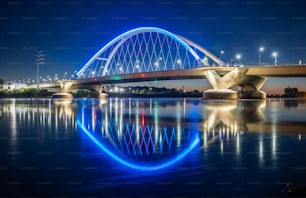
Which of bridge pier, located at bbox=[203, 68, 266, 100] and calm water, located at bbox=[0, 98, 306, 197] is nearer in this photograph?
calm water, located at bbox=[0, 98, 306, 197]

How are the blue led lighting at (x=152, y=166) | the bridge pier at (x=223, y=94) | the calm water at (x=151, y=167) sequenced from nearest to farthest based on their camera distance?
the calm water at (x=151, y=167) < the blue led lighting at (x=152, y=166) < the bridge pier at (x=223, y=94)

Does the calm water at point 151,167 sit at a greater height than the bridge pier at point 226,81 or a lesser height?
lesser

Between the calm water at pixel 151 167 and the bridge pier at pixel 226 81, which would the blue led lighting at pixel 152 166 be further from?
the bridge pier at pixel 226 81

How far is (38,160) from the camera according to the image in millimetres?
8781

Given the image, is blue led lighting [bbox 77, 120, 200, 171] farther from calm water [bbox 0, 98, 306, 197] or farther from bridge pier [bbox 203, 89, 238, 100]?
bridge pier [bbox 203, 89, 238, 100]

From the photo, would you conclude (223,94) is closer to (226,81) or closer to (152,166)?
(226,81)

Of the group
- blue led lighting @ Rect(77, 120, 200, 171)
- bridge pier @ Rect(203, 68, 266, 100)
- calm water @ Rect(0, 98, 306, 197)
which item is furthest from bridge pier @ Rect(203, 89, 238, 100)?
blue led lighting @ Rect(77, 120, 200, 171)

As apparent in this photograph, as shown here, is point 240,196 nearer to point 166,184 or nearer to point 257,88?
point 166,184

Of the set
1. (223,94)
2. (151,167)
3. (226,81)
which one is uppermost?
(226,81)

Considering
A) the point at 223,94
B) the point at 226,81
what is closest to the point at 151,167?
the point at 223,94

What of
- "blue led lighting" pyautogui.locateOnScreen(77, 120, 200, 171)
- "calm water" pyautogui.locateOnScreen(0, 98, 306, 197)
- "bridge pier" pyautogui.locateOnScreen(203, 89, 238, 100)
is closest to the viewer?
"calm water" pyautogui.locateOnScreen(0, 98, 306, 197)

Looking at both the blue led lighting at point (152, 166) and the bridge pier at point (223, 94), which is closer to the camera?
the blue led lighting at point (152, 166)

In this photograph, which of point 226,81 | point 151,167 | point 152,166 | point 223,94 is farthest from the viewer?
point 226,81

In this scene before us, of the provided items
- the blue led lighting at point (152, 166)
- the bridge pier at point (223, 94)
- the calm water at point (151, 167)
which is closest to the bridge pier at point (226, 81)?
the bridge pier at point (223, 94)
